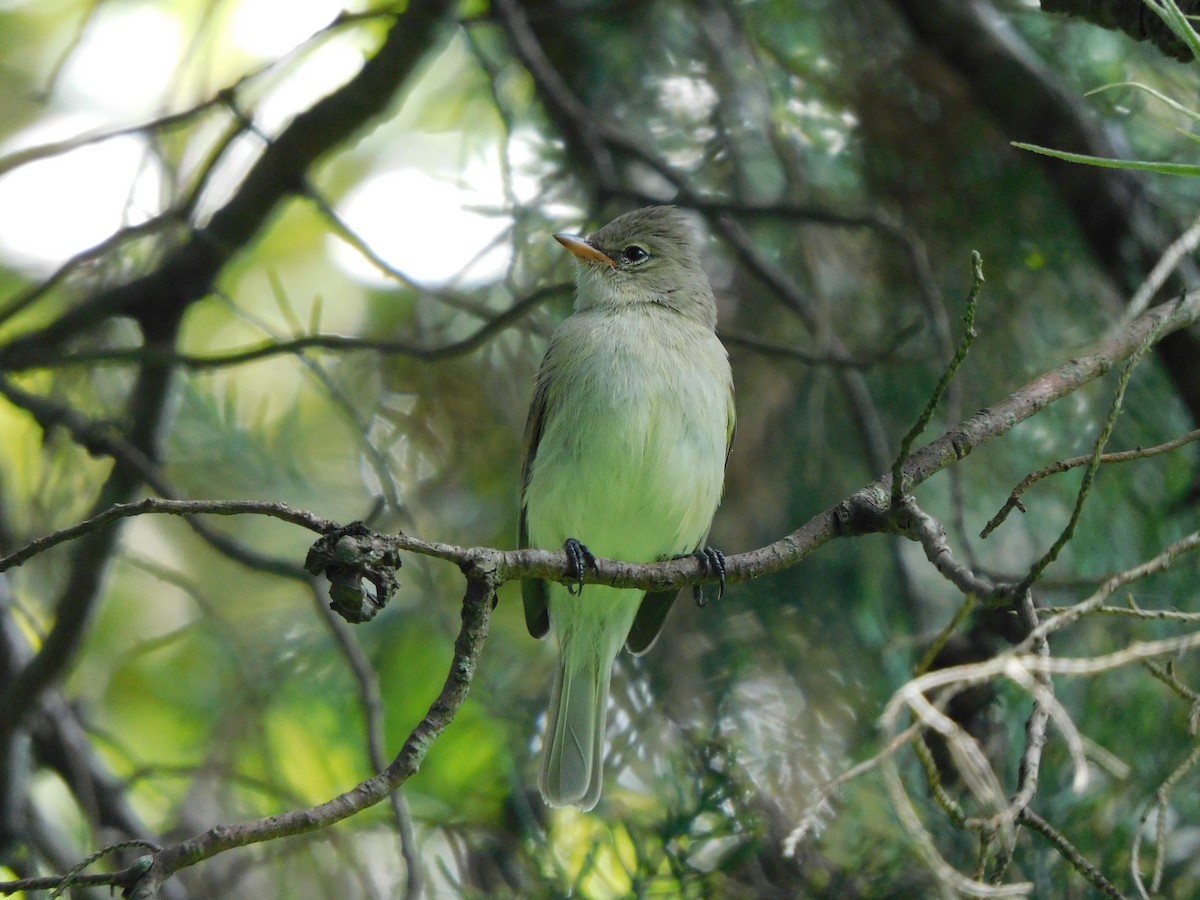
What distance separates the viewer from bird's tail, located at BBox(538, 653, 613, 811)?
3764 millimetres

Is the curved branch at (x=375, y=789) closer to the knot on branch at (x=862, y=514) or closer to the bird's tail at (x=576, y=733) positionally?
the knot on branch at (x=862, y=514)

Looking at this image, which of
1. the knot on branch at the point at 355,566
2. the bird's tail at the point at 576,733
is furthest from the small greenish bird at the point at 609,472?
the knot on branch at the point at 355,566

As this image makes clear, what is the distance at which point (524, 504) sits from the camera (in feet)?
13.2

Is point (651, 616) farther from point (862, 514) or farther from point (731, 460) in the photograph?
point (862, 514)

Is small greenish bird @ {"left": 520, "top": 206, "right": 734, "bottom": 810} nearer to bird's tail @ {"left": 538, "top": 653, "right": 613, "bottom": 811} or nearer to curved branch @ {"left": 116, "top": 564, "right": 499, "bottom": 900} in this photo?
bird's tail @ {"left": 538, "top": 653, "right": 613, "bottom": 811}

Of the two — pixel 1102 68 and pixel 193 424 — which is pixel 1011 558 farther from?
pixel 193 424

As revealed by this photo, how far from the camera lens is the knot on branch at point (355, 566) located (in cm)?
194

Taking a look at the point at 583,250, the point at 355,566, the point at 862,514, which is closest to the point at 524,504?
the point at 583,250

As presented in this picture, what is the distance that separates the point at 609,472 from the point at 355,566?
1.93m

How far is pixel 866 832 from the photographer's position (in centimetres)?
348

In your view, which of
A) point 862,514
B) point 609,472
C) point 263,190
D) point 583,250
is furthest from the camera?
point 583,250

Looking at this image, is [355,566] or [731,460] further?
[731,460]

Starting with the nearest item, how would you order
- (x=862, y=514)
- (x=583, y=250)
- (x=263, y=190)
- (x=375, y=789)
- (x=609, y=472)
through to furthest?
1. (x=375, y=789)
2. (x=862, y=514)
3. (x=609, y=472)
4. (x=263, y=190)
5. (x=583, y=250)

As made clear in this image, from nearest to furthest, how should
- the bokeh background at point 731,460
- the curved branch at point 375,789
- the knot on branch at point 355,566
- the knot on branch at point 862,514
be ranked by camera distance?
the curved branch at point 375,789 < the knot on branch at point 355,566 < the knot on branch at point 862,514 < the bokeh background at point 731,460
